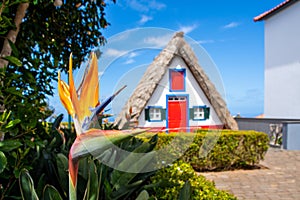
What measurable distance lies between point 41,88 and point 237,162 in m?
4.99

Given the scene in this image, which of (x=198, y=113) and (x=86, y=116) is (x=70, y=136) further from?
(x=86, y=116)

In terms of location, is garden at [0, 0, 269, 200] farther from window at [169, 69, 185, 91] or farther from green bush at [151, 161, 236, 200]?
window at [169, 69, 185, 91]

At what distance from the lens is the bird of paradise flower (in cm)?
62

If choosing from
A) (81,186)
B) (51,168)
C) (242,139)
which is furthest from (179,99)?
(242,139)

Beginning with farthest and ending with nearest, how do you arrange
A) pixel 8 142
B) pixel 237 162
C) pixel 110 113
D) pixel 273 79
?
pixel 273 79 → pixel 237 162 → pixel 8 142 → pixel 110 113

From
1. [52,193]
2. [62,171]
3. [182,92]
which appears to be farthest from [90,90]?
[62,171]

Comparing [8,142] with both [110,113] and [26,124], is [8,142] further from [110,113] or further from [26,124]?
[110,113]

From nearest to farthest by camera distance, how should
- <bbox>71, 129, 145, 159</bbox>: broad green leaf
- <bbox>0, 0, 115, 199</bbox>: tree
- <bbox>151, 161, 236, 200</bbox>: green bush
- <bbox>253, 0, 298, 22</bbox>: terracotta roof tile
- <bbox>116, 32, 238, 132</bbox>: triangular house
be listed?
1. <bbox>71, 129, 145, 159</bbox>: broad green leaf
2. <bbox>116, 32, 238, 132</bbox>: triangular house
3. <bbox>0, 0, 115, 199</bbox>: tree
4. <bbox>151, 161, 236, 200</bbox>: green bush
5. <bbox>253, 0, 298, 22</bbox>: terracotta roof tile

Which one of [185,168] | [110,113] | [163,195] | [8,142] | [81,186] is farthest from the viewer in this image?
[185,168]

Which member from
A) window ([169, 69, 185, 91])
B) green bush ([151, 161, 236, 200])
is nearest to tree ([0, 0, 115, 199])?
window ([169, 69, 185, 91])

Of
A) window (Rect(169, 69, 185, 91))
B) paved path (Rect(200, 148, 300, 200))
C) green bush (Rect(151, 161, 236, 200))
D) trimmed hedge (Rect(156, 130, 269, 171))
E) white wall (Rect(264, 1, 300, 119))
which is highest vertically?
white wall (Rect(264, 1, 300, 119))

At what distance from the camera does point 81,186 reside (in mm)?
1369

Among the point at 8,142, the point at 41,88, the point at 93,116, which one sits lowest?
the point at 8,142

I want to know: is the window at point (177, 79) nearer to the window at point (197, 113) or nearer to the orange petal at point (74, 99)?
the window at point (197, 113)
